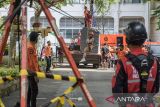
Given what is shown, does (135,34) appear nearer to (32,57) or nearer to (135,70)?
(135,70)

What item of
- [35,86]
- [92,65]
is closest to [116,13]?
[92,65]

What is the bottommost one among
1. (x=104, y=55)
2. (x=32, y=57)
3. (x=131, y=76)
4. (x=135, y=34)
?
(x=104, y=55)

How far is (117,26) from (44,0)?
64966 mm

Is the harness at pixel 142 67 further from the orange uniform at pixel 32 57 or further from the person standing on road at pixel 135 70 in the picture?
the orange uniform at pixel 32 57

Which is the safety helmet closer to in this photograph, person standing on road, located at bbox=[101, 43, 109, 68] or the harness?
the harness

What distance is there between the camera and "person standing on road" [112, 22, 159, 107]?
5074 millimetres

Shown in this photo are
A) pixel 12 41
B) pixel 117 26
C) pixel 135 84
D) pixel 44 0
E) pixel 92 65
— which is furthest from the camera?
pixel 117 26

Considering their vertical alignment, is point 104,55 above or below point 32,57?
below

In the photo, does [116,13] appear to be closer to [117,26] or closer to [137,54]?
[117,26]

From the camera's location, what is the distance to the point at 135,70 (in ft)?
16.6

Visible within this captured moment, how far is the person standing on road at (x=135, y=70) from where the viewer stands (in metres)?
5.07

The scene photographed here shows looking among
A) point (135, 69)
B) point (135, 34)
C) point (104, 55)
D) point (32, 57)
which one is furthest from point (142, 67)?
point (104, 55)

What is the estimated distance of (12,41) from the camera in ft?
78.3

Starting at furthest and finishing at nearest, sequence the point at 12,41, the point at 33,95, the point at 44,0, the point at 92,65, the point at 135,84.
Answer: the point at 92,65, the point at 12,41, the point at 33,95, the point at 44,0, the point at 135,84
